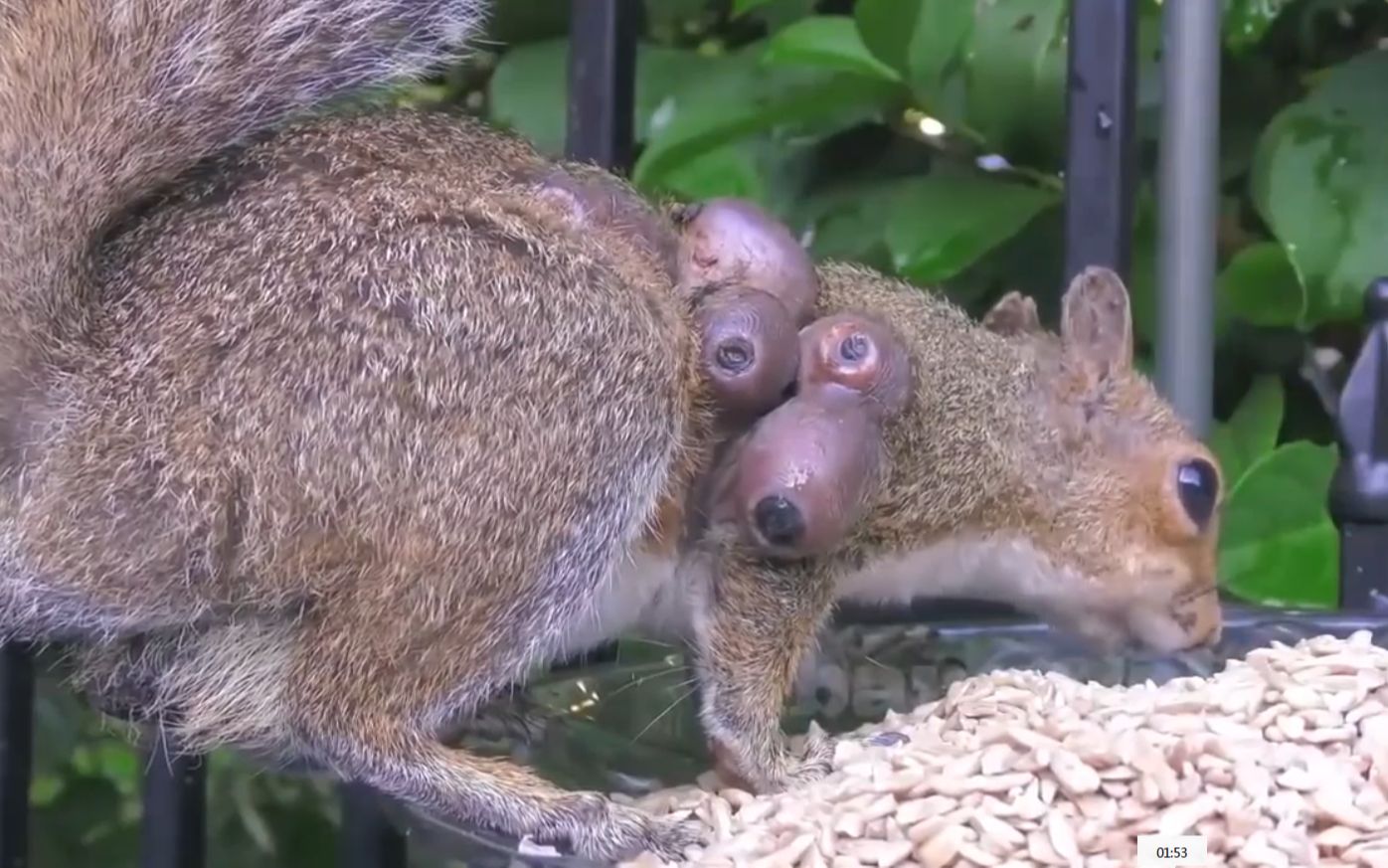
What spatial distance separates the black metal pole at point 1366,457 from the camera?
1.15 m

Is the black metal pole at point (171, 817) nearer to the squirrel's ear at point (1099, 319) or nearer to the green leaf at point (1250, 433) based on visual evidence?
the squirrel's ear at point (1099, 319)

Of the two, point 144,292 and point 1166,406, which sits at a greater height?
point 144,292

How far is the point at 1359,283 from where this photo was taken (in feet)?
4.06

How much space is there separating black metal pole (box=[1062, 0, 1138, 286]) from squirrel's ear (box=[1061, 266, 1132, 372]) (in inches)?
1.3

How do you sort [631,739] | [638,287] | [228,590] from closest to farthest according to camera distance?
[228,590] → [638,287] → [631,739]

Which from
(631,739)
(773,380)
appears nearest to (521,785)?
(631,739)

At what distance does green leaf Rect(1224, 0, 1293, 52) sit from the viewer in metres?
1.47

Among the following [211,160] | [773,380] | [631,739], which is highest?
[211,160]

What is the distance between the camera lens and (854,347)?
40.8 inches

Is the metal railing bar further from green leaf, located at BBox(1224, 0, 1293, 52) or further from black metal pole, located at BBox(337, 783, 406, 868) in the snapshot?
black metal pole, located at BBox(337, 783, 406, 868)

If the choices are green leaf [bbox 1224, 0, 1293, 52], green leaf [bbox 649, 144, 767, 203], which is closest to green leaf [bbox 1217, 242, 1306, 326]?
green leaf [bbox 1224, 0, 1293, 52]

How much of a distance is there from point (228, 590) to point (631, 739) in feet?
0.99

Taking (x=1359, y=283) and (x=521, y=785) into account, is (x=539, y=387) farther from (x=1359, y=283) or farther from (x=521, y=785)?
(x=1359, y=283)
